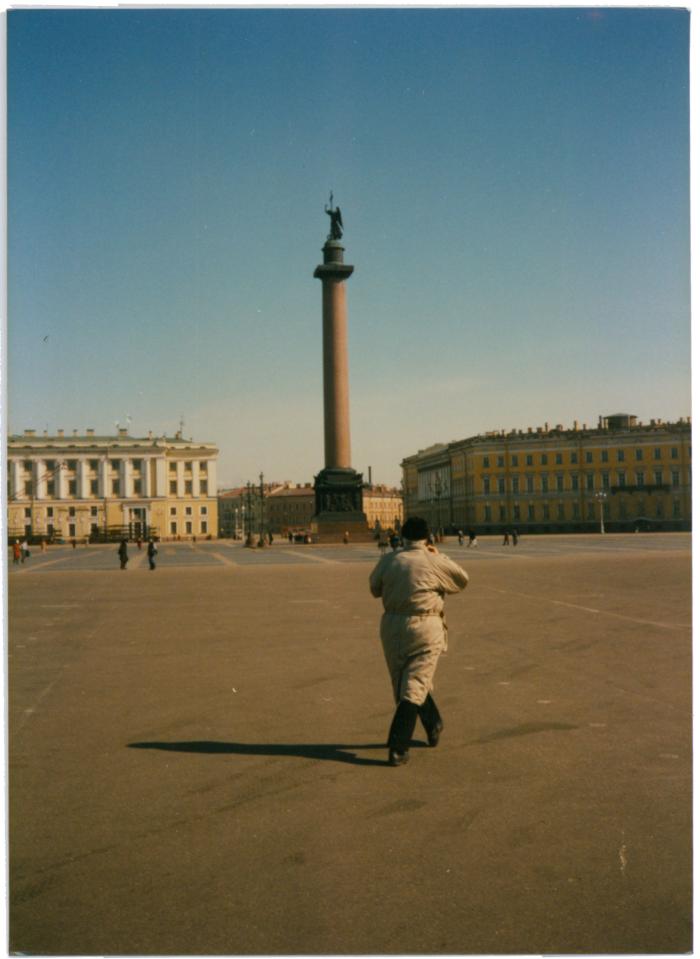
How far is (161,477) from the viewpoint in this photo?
128m

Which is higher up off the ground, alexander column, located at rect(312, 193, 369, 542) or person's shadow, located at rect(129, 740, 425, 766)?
alexander column, located at rect(312, 193, 369, 542)

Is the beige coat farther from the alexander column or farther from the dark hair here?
the alexander column

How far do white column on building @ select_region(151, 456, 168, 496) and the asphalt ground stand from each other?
117585 mm

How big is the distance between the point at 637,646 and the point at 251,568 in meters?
24.4

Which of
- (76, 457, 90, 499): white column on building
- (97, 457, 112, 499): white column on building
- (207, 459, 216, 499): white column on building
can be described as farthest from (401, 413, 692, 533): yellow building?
(76, 457, 90, 499): white column on building

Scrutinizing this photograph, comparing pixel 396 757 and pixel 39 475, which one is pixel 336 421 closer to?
pixel 396 757

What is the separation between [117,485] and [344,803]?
405 ft

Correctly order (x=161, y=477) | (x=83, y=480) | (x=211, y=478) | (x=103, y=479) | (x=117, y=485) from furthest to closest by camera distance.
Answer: (x=211, y=478), (x=161, y=477), (x=117, y=485), (x=103, y=479), (x=83, y=480)

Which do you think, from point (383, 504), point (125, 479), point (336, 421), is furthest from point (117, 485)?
point (336, 421)

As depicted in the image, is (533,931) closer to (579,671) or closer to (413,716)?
(413,716)

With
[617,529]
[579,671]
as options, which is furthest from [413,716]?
[617,529]

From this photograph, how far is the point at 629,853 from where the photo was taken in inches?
175

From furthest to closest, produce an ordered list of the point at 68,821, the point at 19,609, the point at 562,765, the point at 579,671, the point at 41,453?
the point at 41,453, the point at 19,609, the point at 579,671, the point at 562,765, the point at 68,821

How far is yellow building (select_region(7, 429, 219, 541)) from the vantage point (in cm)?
11381
